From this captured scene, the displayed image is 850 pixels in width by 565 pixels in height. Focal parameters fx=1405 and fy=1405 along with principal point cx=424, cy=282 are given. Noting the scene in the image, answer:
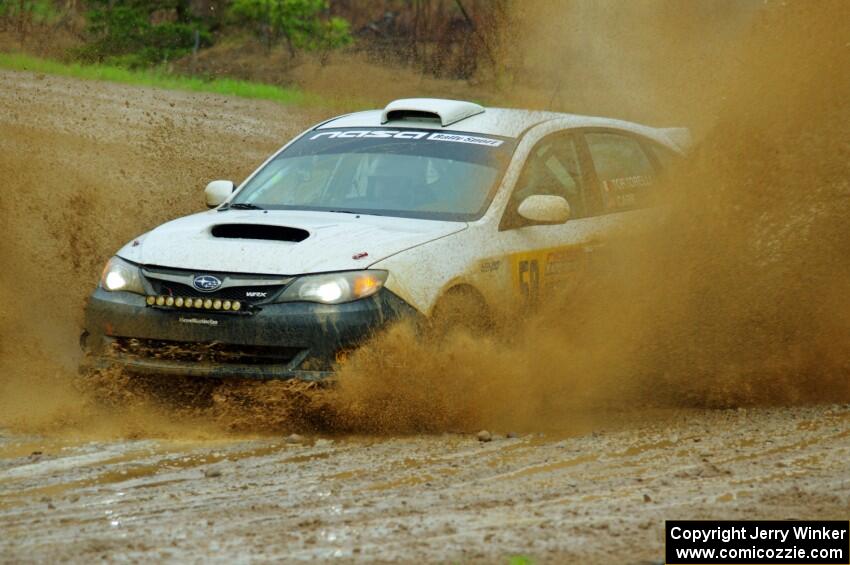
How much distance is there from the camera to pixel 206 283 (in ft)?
23.4

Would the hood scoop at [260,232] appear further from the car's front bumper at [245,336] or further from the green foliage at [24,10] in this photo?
the green foliage at [24,10]

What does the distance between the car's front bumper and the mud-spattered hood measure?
234 mm

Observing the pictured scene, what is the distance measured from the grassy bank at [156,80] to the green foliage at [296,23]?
712cm

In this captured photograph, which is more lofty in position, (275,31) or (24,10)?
(24,10)

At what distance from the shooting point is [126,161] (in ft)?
50.2

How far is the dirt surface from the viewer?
16.1 ft

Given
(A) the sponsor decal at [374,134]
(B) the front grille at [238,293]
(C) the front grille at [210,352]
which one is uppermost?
(A) the sponsor decal at [374,134]

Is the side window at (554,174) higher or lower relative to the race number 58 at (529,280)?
higher

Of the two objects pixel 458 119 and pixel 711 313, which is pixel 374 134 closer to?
pixel 458 119

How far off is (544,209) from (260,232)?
1.59m

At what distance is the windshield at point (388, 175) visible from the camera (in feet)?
26.6

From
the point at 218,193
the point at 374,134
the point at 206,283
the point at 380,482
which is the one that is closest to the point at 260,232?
the point at 206,283

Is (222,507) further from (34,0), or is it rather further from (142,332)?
(34,0)

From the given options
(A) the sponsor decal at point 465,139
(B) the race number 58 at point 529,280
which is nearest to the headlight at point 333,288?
(B) the race number 58 at point 529,280
